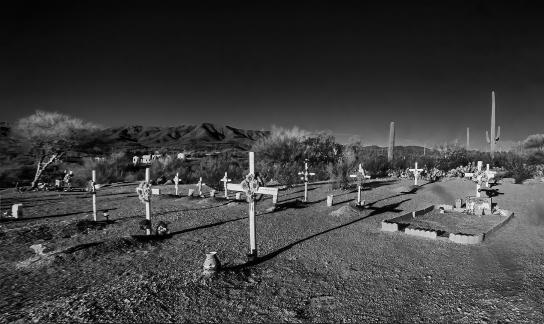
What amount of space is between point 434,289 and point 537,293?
1.39 meters

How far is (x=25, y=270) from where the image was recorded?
598 centimetres

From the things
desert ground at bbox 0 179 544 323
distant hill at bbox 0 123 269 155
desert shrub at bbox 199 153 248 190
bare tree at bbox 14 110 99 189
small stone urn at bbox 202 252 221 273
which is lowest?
desert ground at bbox 0 179 544 323

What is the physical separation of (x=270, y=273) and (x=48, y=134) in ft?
64.2

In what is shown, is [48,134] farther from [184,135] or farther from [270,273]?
[184,135]

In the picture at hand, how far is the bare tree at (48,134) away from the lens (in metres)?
20.2

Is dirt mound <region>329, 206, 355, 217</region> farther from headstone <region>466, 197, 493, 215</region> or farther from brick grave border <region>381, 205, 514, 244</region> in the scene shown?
headstone <region>466, 197, 493, 215</region>

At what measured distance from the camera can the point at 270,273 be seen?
5.81m

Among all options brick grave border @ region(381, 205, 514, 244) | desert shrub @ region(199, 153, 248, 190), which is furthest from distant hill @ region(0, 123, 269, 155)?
brick grave border @ region(381, 205, 514, 244)

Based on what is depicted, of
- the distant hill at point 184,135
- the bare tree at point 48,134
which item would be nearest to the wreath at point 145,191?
the bare tree at point 48,134

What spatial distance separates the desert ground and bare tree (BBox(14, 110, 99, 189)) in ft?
37.0

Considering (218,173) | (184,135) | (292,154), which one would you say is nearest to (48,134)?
(218,173)

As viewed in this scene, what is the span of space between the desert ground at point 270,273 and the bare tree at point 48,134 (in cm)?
1126

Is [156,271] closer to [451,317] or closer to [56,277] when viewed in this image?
[56,277]

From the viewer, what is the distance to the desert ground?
14.5 feet
